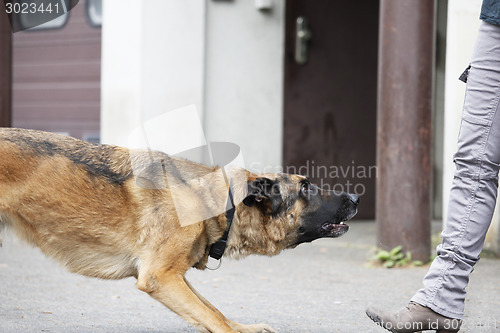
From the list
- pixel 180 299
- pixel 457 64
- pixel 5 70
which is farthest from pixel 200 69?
pixel 180 299

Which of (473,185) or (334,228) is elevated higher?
(473,185)

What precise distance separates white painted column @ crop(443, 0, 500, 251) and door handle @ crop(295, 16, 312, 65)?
94.8 inches

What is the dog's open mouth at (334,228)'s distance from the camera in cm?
372

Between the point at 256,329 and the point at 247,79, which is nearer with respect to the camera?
the point at 256,329

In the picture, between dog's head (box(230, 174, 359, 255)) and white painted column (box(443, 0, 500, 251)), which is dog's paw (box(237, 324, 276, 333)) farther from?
white painted column (box(443, 0, 500, 251))

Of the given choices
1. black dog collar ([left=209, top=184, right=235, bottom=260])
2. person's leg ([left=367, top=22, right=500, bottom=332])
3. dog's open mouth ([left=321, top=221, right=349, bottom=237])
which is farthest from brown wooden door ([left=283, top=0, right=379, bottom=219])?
person's leg ([left=367, top=22, right=500, bottom=332])

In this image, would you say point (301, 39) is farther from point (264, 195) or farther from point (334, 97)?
point (264, 195)

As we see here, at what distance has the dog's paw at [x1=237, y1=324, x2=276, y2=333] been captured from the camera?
144 inches

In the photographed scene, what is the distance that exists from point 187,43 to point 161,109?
0.81 meters

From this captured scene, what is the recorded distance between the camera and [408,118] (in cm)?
557

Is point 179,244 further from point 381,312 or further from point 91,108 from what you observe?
point 91,108

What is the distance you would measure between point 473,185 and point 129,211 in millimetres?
1631

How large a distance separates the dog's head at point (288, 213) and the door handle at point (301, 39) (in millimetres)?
4892

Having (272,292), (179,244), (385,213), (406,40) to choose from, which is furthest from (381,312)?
(406,40)
